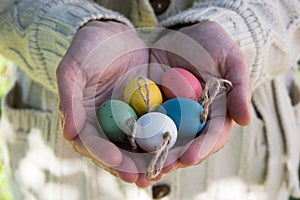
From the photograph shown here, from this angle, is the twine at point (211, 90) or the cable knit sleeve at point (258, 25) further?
the cable knit sleeve at point (258, 25)

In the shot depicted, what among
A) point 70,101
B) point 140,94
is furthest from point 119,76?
point 70,101

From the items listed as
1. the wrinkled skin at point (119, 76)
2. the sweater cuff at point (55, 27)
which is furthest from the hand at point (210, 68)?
the sweater cuff at point (55, 27)

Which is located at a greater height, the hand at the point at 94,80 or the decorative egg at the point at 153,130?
the hand at the point at 94,80

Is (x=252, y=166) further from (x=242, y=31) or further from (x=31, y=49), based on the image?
(x=31, y=49)

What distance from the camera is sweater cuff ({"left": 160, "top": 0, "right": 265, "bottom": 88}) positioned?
3.29 ft

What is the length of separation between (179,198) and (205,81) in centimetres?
30

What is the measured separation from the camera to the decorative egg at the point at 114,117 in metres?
0.88

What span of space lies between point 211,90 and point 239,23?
0.18 metres

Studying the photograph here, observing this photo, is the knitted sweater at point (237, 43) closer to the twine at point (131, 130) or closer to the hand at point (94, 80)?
the hand at point (94, 80)

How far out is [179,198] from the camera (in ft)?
3.76

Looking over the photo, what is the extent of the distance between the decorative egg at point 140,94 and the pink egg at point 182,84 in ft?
0.08

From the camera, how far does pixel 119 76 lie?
976 mm

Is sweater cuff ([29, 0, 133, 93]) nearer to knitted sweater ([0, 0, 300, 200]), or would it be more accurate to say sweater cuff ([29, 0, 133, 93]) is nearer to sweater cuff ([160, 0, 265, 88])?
knitted sweater ([0, 0, 300, 200])

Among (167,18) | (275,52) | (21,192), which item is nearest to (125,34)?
(167,18)
